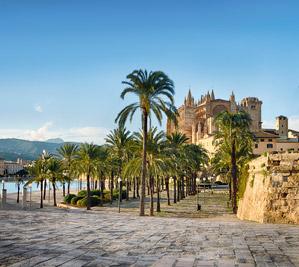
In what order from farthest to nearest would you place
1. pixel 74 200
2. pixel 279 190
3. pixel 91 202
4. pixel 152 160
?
pixel 74 200, pixel 91 202, pixel 152 160, pixel 279 190

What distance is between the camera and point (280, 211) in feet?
69.2

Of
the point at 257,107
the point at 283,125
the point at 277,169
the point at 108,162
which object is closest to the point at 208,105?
the point at 257,107

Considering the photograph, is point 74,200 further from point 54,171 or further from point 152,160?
point 152,160

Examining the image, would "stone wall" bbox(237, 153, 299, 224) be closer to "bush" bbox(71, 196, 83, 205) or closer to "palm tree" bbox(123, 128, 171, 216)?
"palm tree" bbox(123, 128, 171, 216)

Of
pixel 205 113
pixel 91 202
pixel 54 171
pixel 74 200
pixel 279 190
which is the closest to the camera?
pixel 279 190

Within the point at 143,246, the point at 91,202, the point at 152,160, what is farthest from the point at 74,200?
the point at 143,246

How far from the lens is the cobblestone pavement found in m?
9.48

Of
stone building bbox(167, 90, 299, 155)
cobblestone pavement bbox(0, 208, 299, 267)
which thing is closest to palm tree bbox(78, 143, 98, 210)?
cobblestone pavement bbox(0, 208, 299, 267)

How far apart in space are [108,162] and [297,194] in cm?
3694

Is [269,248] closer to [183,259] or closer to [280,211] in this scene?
[183,259]

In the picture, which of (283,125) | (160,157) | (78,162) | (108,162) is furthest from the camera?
(283,125)

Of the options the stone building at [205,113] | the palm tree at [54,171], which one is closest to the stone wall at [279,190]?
the palm tree at [54,171]

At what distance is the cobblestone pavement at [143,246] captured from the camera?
948 cm

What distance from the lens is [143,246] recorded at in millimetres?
11875
